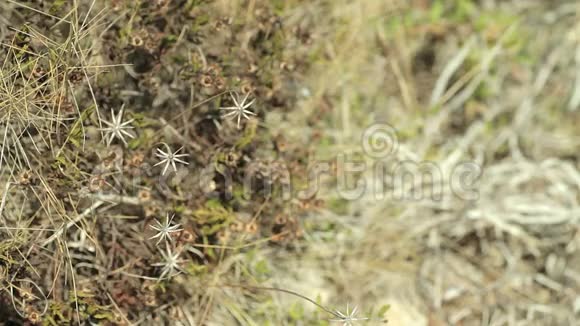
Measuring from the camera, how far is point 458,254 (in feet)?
9.64

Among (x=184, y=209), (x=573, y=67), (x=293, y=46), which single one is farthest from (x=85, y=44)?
(x=573, y=67)

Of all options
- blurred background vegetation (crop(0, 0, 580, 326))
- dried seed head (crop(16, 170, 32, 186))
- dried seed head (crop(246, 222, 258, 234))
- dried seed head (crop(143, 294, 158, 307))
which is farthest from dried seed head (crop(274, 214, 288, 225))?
dried seed head (crop(16, 170, 32, 186))

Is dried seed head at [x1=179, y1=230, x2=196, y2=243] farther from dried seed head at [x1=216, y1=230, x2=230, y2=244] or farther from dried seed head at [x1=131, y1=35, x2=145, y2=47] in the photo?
dried seed head at [x1=131, y1=35, x2=145, y2=47]

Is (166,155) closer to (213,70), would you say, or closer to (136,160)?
(136,160)

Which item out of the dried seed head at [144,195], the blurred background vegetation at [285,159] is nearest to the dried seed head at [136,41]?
the blurred background vegetation at [285,159]

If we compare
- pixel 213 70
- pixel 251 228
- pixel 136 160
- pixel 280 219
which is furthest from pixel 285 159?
pixel 136 160

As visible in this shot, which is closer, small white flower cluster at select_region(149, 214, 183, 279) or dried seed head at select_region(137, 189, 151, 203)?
small white flower cluster at select_region(149, 214, 183, 279)

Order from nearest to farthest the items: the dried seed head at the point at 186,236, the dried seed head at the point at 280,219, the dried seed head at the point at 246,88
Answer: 1. the dried seed head at the point at 186,236
2. the dried seed head at the point at 246,88
3. the dried seed head at the point at 280,219

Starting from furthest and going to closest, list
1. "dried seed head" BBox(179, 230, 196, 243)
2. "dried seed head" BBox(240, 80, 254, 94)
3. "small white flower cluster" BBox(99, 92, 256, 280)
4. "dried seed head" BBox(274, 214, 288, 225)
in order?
"dried seed head" BBox(274, 214, 288, 225)
"dried seed head" BBox(240, 80, 254, 94)
"dried seed head" BBox(179, 230, 196, 243)
"small white flower cluster" BBox(99, 92, 256, 280)

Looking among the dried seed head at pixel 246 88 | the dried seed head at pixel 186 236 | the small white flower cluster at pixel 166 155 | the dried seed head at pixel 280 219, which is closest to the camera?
the small white flower cluster at pixel 166 155

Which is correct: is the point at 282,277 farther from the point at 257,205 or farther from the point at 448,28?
the point at 448,28

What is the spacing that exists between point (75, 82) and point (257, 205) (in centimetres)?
71

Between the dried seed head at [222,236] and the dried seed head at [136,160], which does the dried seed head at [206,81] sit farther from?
the dried seed head at [222,236]

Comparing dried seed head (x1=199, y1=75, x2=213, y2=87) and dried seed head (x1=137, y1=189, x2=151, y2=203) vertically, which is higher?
dried seed head (x1=199, y1=75, x2=213, y2=87)
